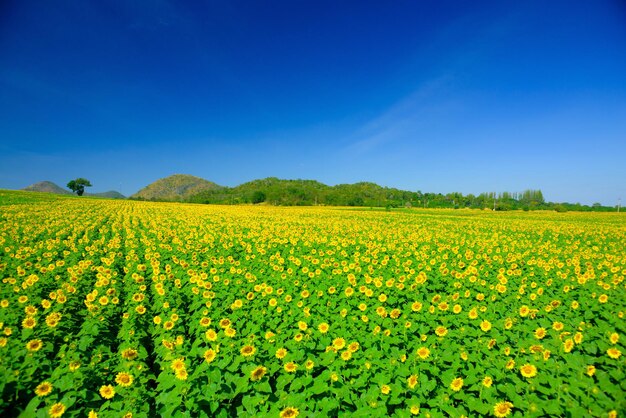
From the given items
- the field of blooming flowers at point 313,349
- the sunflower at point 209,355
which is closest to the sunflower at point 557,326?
the field of blooming flowers at point 313,349

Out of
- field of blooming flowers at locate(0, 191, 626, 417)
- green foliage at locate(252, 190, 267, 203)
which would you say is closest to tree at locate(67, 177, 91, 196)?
green foliage at locate(252, 190, 267, 203)

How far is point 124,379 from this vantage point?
322 centimetres

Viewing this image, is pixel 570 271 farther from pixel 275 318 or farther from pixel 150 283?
pixel 150 283

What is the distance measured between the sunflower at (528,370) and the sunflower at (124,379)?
4448mm

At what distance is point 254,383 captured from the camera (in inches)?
121

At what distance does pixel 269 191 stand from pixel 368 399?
117 meters

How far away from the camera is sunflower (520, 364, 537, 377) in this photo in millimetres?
3184

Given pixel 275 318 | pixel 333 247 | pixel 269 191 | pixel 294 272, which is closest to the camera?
pixel 275 318

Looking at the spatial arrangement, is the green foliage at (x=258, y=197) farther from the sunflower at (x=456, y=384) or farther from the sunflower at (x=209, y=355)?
the sunflower at (x=456, y=384)

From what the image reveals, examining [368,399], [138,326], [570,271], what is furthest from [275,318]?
[570,271]

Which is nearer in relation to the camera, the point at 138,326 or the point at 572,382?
the point at 572,382

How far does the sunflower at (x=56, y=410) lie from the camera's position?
2.66m

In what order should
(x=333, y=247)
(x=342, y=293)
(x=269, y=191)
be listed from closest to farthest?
1. (x=342, y=293)
2. (x=333, y=247)
3. (x=269, y=191)

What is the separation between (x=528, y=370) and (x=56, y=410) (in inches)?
194
